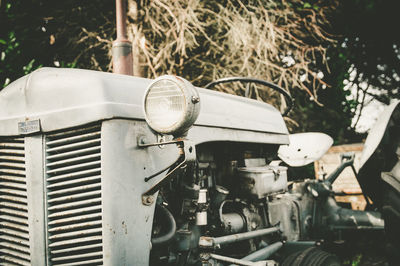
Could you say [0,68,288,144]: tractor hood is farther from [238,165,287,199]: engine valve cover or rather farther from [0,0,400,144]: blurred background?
[0,0,400,144]: blurred background

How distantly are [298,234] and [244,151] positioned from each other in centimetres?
89

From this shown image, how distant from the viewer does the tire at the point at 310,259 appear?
7.48 ft

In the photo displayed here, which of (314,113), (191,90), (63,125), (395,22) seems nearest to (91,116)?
(63,125)

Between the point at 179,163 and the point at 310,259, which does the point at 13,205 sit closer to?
the point at 179,163

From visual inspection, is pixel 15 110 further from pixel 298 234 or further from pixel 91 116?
pixel 298 234

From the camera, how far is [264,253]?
85.7 inches

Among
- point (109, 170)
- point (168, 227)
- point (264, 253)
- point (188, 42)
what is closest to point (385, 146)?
point (264, 253)

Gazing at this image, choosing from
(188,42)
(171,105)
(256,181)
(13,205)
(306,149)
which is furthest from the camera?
(188,42)

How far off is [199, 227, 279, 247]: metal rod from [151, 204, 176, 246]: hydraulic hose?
18 cm

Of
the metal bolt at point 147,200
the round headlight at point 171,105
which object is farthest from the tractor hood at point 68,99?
the metal bolt at point 147,200

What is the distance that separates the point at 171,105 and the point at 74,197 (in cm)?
49

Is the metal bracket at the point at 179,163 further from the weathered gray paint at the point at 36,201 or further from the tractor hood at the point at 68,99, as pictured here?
the weathered gray paint at the point at 36,201

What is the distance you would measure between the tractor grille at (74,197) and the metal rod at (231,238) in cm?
48

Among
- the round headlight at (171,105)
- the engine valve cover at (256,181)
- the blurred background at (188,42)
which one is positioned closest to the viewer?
the round headlight at (171,105)
